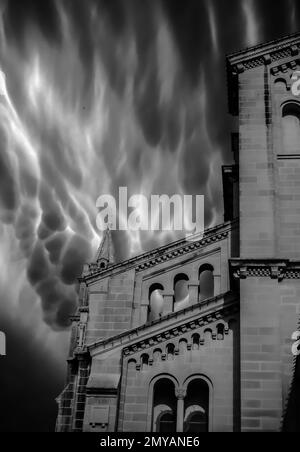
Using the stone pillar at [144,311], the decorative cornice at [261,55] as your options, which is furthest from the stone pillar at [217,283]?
the decorative cornice at [261,55]

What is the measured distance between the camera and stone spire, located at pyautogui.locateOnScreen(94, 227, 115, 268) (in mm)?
46875

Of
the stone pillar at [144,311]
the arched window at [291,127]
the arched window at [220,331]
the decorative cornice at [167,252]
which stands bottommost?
the arched window at [220,331]

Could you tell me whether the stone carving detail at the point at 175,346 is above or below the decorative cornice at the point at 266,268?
below

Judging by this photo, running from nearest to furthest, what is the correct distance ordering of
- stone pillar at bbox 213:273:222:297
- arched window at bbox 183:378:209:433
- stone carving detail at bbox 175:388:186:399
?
stone carving detail at bbox 175:388:186:399, arched window at bbox 183:378:209:433, stone pillar at bbox 213:273:222:297

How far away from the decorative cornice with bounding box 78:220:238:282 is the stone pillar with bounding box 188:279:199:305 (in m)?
1.70

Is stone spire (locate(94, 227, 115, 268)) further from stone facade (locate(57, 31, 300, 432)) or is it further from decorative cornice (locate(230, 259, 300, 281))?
decorative cornice (locate(230, 259, 300, 281))

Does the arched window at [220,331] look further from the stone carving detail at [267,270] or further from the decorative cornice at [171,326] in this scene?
the stone carving detail at [267,270]

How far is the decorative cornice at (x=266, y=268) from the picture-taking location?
2603cm

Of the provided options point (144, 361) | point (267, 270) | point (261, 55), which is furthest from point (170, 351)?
point (261, 55)

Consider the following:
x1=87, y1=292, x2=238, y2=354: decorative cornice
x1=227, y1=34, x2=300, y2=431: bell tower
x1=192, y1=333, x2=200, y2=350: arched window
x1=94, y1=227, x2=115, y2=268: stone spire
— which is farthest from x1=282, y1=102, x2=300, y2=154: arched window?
x1=94, y1=227, x2=115, y2=268: stone spire

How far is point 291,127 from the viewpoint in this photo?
3064cm

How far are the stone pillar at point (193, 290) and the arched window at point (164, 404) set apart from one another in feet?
23.5

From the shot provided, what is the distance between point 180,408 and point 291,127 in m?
14.0
